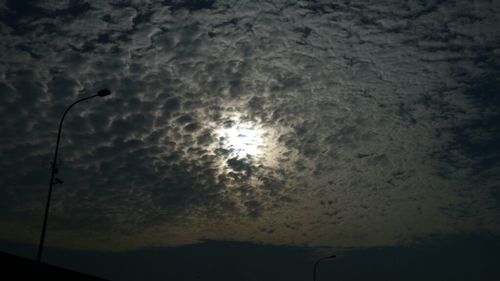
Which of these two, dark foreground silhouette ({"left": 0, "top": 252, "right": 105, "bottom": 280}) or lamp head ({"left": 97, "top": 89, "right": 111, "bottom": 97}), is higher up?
lamp head ({"left": 97, "top": 89, "right": 111, "bottom": 97})

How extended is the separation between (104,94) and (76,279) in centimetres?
821

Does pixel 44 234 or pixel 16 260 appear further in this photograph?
pixel 44 234

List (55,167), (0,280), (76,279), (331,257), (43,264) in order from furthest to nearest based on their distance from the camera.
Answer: (331,257), (55,167), (76,279), (43,264), (0,280)

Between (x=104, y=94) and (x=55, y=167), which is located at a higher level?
(x=104, y=94)

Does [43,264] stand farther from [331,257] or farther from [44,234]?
[331,257]

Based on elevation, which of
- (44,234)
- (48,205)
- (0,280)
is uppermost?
(48,205)

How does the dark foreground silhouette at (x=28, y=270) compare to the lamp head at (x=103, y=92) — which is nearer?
the dark foreground silhouette at (x=28, y=270)

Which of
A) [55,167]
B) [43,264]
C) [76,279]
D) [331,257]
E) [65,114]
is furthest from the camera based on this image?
[331,257]

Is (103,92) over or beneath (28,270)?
over

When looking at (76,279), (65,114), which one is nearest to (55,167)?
(65,114)

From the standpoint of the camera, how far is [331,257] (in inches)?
1911

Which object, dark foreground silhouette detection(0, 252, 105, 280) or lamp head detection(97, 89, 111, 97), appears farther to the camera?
lamp head detection(97, 89, 111, 97)

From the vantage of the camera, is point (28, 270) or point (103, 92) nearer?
point (28, 270)

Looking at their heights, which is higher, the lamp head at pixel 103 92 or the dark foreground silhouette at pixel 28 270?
the lamp head at pixel 103 92
